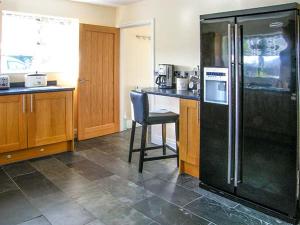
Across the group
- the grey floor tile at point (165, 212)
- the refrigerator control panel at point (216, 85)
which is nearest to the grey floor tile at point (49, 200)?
the grey floor tile at point (165, 212)

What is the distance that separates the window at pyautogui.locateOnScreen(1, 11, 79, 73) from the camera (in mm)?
4277

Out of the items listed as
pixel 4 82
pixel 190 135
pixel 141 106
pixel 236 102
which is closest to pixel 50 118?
pixel 4 82

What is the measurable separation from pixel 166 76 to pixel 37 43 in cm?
206

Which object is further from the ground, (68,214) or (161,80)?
(161,80)

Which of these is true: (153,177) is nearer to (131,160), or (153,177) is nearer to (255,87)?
(131,160)

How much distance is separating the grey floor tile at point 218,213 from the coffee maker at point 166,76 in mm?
1929

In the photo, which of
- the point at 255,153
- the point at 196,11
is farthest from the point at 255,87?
the point at 196,11

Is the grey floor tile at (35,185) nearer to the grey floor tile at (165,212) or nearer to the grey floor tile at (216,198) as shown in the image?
the grey floor tile at (165,212)

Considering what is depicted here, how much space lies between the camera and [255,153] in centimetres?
255

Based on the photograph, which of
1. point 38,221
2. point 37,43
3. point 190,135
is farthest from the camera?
point 37,43

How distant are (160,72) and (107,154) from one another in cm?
140

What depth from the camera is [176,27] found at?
4242mm

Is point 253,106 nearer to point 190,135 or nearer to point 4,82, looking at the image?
point 190,135

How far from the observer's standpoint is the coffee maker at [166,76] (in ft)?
14.0
